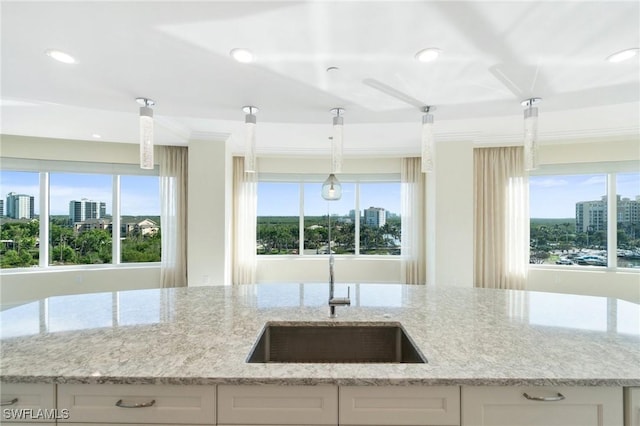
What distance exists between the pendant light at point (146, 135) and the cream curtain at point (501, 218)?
4500 millimetres

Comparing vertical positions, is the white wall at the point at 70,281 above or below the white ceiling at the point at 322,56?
below

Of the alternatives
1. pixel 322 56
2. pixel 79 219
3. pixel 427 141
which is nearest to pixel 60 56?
pixel 322 56

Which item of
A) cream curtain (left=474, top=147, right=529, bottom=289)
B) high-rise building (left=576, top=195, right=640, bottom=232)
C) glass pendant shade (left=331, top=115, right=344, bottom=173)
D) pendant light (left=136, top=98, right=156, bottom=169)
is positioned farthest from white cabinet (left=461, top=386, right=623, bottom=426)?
high-rise building (left=576, top=195, right=640, bottom=232)

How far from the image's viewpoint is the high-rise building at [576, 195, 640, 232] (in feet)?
14.1

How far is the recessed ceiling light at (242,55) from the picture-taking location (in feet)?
4.76

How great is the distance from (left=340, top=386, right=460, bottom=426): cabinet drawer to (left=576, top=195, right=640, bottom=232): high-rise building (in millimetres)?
5204

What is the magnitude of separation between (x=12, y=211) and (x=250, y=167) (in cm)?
495

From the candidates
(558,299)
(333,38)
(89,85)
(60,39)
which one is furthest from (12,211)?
(558,299)

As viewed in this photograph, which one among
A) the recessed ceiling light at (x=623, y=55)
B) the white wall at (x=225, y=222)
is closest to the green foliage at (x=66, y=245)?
the white wall at (x=225, y=222)

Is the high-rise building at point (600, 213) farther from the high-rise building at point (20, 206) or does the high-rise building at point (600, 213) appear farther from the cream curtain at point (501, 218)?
the high-rise building at point (20, 206)

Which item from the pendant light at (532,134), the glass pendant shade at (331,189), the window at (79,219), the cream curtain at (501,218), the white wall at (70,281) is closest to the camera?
the pendant light at (532,134)

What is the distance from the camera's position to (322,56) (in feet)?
4.92

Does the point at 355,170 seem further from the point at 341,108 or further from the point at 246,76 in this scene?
the point at 246,76

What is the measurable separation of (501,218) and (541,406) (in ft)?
13.5
